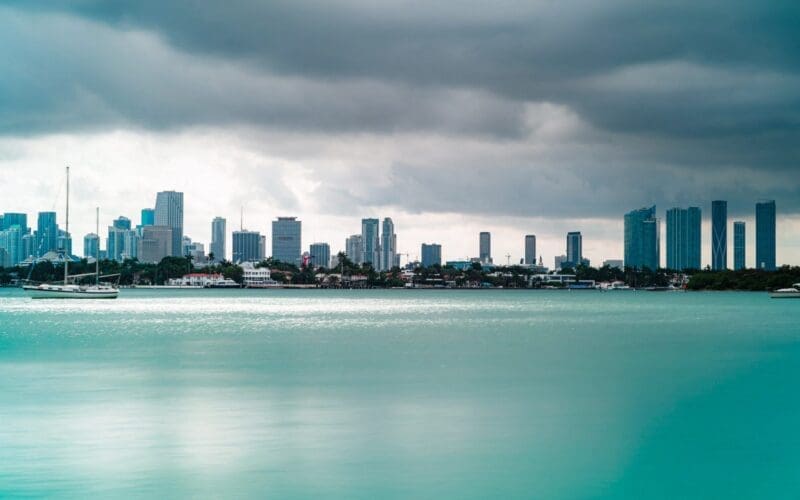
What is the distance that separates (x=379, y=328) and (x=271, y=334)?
13.9m

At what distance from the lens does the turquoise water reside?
24531mm

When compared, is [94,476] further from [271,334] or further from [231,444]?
[271,334]

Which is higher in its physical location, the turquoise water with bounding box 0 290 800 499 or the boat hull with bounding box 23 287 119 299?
the boat hull with bounding box 23 287 119 299

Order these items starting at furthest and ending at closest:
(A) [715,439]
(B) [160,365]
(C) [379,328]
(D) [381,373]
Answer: (C) [379,328], (B) [160,365], (D) [381,373], (A) [715,439]

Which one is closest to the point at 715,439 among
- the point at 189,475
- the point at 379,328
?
the point at 189,475

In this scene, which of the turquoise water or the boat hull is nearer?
the turquoise water

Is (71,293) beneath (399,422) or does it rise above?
above

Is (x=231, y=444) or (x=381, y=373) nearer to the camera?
(x=231, y=444)

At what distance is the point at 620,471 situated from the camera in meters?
26.0

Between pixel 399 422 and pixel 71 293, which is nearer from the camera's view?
pixel 399 422

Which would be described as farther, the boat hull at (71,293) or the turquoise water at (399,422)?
the boat hull at (71,293)

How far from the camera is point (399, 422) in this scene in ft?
109

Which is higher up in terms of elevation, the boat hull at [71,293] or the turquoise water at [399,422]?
the boat hull at [71,293]

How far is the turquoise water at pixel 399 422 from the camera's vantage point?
80.5ft
